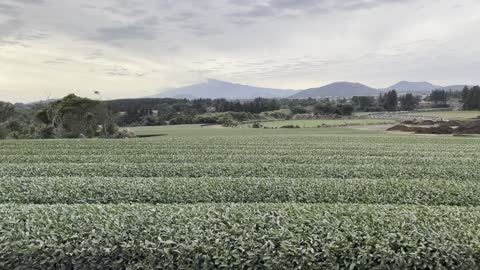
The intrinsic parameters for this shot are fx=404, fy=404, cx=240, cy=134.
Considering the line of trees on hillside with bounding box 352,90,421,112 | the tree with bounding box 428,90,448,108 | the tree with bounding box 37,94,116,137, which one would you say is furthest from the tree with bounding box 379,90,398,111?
the tree with bounding box 37,94,116,137

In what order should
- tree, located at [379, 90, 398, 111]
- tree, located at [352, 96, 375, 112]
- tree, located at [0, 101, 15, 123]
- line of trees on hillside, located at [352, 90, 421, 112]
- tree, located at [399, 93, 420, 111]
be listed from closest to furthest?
tree, located at [0, 101, 15, 123]
tree, located at [379, 90, 398, 111]
line of trees on hillside, located at [352, 90, 421, 112]
tree, located at [352, 96, 375, 112]
tree, located at [399, 93, 420, 111]

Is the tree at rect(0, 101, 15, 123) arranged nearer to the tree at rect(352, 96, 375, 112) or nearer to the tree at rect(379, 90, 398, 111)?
the tree at rect(352, 96, 375, 112)

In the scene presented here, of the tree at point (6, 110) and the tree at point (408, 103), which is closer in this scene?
the tree at point (6, 110)

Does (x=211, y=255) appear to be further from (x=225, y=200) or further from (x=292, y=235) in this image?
(x=225, y=200)

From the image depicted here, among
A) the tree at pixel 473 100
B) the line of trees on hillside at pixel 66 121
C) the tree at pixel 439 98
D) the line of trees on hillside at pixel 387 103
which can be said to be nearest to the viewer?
the line of trees on hillside at pixel 66 121

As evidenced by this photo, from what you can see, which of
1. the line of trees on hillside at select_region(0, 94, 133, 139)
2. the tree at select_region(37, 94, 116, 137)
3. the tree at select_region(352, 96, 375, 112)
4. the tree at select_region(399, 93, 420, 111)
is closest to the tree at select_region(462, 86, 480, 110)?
the tree at select_region(399, 93, 420, 111)

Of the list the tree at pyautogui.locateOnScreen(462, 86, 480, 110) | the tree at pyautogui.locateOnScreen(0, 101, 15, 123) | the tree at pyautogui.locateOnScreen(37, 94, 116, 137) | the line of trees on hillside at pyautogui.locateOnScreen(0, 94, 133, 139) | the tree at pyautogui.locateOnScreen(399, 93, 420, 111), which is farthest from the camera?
the tree at pyautogui.locateOnScreen(399, 93, 420, 111)

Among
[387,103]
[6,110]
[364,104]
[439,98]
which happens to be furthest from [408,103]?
[6,110]

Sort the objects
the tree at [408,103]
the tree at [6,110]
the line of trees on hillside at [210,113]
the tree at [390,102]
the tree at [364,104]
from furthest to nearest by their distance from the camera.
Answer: the tree at [408,103], the tree at [364,104], the tree at [390,102], the line of trees on hillside at [210,113], the tree at [6,110]

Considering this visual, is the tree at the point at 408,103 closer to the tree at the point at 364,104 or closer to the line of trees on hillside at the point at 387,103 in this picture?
the line of trees on hillside at the point at 387,103

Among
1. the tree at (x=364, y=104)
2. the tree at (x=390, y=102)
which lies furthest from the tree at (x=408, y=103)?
the tree at (x=364, y=104)

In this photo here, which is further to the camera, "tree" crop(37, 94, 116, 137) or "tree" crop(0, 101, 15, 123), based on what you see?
"tree" crop(0, 101, 15, 123)

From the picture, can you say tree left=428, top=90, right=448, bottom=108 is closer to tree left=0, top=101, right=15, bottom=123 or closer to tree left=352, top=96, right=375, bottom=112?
tree left=352, top=96, right=375, bottom=112

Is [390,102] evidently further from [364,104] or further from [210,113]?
[210,113]
